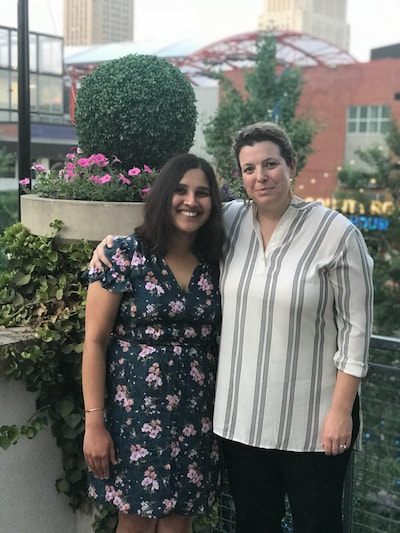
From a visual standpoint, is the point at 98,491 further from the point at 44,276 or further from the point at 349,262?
the point at 349,262

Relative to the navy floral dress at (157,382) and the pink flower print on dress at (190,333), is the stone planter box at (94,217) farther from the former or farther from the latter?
the pink flower print on dress at (190,333)

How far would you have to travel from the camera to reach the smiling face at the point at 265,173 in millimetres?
1863

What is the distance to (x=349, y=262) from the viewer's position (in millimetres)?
1775

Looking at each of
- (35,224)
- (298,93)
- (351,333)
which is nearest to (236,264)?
(351,333)

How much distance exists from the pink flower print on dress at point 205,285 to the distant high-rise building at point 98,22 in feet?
205

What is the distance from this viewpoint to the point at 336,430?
1.82 metres

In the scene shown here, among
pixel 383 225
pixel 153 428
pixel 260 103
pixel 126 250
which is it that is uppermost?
→ pixel 260 103

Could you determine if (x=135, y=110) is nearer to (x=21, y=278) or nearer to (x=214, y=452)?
(x=21, y=278)

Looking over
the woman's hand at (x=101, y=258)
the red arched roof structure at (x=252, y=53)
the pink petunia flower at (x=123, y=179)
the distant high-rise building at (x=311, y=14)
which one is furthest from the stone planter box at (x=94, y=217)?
the distant high-rise building at (x=311, y=14)

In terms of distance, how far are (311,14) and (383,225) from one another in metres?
105

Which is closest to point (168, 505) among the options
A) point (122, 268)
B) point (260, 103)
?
point (122, 268)

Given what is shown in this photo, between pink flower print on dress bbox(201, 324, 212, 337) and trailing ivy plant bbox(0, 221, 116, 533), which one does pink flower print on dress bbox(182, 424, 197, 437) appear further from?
trailing ivy plant bbox(0, 221, 116, 533)

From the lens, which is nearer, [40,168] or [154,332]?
[154,332]

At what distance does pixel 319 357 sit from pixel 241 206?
563 millimetres
